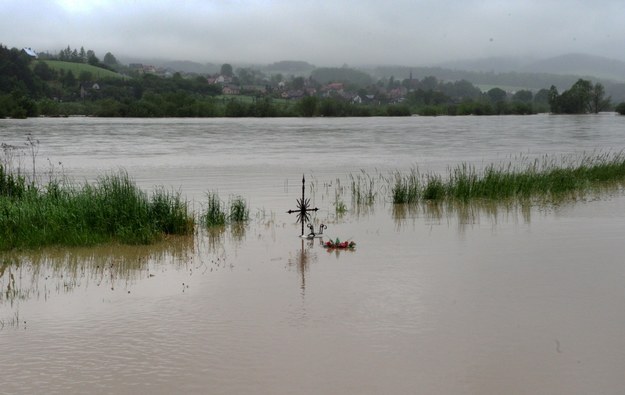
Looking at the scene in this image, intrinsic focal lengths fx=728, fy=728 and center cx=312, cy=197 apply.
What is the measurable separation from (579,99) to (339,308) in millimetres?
113224

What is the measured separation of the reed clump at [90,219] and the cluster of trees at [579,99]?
4301 inches

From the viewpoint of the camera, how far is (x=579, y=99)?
113m

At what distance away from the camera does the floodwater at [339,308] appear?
679 centimetres

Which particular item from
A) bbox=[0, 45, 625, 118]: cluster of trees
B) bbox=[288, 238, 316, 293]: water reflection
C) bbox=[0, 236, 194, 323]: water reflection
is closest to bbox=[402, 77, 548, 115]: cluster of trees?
bbox=[0, 45, 625, 118]: cluster of trees

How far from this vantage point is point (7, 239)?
1178 centimetres

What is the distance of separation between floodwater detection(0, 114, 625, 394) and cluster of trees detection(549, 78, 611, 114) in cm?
10364

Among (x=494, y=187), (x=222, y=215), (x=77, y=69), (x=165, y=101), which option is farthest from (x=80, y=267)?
(x=77, y=69)

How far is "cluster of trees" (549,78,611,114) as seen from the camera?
112938 mm

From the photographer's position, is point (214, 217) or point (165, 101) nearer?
point (214, 217)

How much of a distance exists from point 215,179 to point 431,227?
37.6 ft

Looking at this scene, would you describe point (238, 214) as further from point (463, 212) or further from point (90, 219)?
point (463, 212)

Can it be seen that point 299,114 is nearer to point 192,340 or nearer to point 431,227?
point 431,227

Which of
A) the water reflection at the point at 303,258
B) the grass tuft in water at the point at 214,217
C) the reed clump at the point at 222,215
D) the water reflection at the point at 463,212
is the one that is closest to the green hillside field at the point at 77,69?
the water reflection at the point at 463,212

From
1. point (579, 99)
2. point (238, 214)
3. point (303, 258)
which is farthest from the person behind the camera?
point (579, 99)
